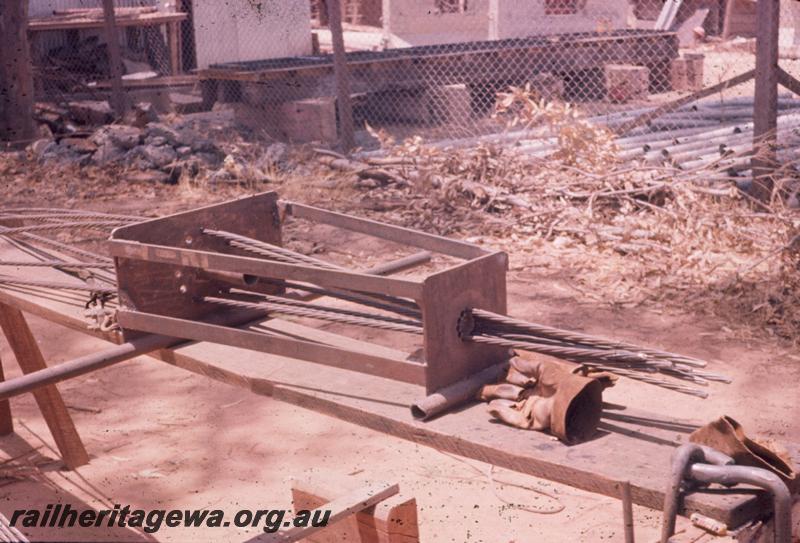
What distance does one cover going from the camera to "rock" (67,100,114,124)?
43.7 ft

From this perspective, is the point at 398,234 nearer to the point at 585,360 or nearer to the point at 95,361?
the point at 585,360

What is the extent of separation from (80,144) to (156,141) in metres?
1.14

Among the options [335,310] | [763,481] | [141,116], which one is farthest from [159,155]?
[763,481]

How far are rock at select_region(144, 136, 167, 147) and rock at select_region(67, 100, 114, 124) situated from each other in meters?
2.42

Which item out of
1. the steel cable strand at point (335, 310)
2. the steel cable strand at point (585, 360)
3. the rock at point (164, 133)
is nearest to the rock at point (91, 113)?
the rock at point (164, 133)

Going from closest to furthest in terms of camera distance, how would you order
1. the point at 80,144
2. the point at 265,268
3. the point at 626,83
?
the point at 265,268, the point at 80,144, the point at 626,83

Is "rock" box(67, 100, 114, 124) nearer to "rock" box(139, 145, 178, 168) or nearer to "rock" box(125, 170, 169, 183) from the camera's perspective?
"rock" box(139, 145, 178, 168)

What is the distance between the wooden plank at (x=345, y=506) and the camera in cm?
246

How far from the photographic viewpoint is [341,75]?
34.8ft

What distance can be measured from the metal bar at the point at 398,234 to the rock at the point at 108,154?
8.00 m

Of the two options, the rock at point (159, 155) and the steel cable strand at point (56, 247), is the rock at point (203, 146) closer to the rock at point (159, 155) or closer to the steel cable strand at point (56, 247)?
the rock at point (159, 155)

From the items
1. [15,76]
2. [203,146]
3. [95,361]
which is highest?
[15,76]

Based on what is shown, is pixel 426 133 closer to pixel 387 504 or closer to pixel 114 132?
pixel 114 132

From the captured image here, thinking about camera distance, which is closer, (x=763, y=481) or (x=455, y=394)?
(x=763, y=481)
